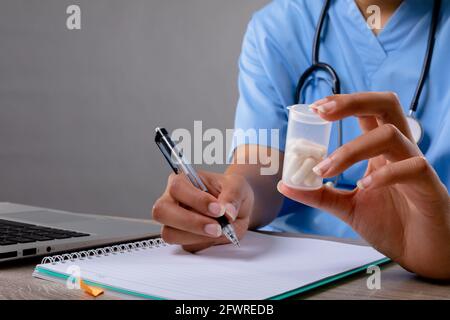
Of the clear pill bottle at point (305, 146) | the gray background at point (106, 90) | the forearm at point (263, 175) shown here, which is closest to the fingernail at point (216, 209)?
the clear pill bottle at point (305, 146)

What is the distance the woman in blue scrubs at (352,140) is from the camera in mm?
523

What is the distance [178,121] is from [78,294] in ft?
4.94

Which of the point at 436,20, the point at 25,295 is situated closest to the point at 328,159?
the point at 25,295

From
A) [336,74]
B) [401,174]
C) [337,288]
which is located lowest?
[337,288]

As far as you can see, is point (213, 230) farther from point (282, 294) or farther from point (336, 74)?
point (336, 74)

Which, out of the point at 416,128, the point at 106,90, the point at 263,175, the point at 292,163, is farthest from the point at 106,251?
the point at 106,90

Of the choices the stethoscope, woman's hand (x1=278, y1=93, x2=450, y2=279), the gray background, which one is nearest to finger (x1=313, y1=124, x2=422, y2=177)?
woman's hand (x1=278, y1=93, x2=450, y2=279)

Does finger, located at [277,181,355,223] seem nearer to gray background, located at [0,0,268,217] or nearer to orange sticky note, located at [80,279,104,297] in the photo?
orange sticky note, located at [80,279,104,297]

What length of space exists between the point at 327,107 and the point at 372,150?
0.18ft

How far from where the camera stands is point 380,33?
0.96 metres

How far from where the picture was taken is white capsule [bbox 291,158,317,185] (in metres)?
0.55

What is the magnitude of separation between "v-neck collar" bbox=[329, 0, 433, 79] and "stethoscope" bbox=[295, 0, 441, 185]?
0.03 meters

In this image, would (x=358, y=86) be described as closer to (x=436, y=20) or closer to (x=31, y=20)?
(x=436, y=20)

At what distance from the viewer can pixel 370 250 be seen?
0.65 metres
